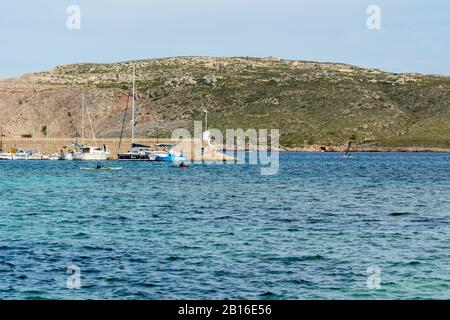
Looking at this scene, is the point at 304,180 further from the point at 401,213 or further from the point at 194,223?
the point at 194,223

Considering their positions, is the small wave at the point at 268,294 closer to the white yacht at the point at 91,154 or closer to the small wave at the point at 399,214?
the small wave at the point at 399,214

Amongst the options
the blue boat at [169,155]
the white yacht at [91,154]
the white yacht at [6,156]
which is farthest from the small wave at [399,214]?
the white yacht at [6,156]

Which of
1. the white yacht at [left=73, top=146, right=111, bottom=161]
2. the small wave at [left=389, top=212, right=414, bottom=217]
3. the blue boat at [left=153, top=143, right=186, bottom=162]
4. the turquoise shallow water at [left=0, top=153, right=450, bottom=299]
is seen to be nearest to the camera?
the turquoise shallow water at [left=0, top=153, right=450, bottom=299]

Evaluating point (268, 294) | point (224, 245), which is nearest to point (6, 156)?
point (224, 245)

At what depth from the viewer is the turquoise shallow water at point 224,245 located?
21781 mm

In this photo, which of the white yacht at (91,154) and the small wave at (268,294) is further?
the white yacht at (91,154)

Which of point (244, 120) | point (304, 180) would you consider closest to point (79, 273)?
point (304, 180)

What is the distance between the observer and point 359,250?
95.9ft

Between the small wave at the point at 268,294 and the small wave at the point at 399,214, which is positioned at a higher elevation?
the small wave at the point at 268,294

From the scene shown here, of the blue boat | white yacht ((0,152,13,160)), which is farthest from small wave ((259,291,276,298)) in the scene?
white yacht ((0,152,13,160))

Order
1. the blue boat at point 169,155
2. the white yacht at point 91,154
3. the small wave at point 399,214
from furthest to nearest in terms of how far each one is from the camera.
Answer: the white yacht at point 91,154 < the blue boat at point 169,155 < the small wave at point 399,214

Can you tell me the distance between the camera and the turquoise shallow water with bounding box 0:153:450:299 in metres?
21.8

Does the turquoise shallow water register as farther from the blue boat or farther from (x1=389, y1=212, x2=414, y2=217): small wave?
the blue boat
